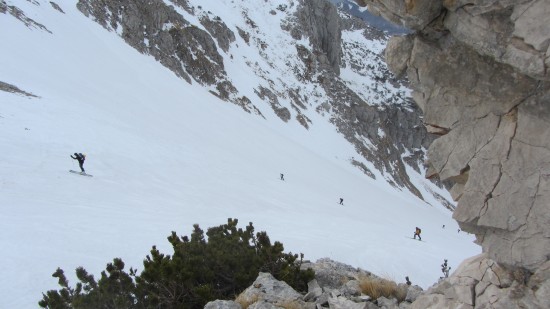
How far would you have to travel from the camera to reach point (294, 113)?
7688 cm

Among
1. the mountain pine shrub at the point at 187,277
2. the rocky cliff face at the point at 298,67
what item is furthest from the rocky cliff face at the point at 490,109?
the rocky cliff face at the point at 298,67

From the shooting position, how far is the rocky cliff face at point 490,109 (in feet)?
16.8

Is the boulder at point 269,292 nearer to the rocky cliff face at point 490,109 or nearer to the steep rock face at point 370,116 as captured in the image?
the rocky cliff face at point 490,109

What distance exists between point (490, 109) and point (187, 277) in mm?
5619

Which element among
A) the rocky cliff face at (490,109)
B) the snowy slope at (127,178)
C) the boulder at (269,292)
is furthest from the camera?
the snowy slope at (127,178)

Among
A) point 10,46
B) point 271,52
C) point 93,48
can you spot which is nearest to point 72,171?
point 10,46

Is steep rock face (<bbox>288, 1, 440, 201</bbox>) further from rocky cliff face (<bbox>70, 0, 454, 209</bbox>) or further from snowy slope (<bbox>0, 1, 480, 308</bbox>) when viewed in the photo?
snowy slope (<bbox>0, 1, 480, 308</bbox>)

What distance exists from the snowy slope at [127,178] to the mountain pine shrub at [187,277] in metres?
2.05

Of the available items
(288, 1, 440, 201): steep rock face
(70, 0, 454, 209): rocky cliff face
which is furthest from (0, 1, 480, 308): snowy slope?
(288, 1, 440, 201): steep rock face

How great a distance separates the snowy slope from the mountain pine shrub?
205 cm

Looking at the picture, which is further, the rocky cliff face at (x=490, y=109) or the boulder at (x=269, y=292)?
the boulder at (x=269, y=292)

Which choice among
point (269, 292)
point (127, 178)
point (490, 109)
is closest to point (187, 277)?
point (269, 292)

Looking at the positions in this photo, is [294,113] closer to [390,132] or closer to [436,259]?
[390,132]

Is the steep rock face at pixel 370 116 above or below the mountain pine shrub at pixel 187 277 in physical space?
above
